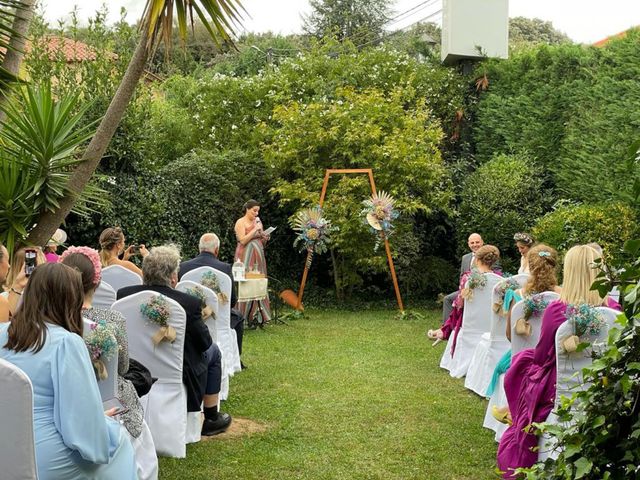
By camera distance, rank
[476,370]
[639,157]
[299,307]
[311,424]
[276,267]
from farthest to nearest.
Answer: [276,267] < [299,307] < [476,370] < [311,424] < [639,157]

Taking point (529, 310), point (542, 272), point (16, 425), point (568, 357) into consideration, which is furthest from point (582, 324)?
point (16, 425)

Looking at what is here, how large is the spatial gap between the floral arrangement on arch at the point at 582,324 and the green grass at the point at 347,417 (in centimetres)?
119

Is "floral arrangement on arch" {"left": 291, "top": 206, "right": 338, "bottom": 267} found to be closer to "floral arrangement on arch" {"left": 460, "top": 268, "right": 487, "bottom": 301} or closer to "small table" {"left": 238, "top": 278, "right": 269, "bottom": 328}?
"small table" {"left": 238, "top": 278, "right": 269, "bottom": 328}

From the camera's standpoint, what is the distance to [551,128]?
1445cm

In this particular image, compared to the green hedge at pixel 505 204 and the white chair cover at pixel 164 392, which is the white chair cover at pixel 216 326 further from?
the green hedge at pixel 505 204

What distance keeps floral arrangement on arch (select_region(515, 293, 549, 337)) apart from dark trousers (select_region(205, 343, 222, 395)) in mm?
2250

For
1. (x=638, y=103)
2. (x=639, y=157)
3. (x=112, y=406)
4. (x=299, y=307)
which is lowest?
(x=299, y=307)

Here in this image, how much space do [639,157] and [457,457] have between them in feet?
12.8

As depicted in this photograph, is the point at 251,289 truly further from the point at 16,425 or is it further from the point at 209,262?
the point at 16,425

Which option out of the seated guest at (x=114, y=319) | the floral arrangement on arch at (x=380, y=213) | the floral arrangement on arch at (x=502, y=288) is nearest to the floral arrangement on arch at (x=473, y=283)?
the floral arrangement on arch at (x=502, y=288)

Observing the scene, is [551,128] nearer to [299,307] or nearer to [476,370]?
[299,307]

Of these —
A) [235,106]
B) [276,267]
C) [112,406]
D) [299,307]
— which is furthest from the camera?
[235,106]

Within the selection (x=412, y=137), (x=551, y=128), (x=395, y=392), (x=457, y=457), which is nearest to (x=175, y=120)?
(x=412, y=137)

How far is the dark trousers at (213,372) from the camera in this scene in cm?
636
